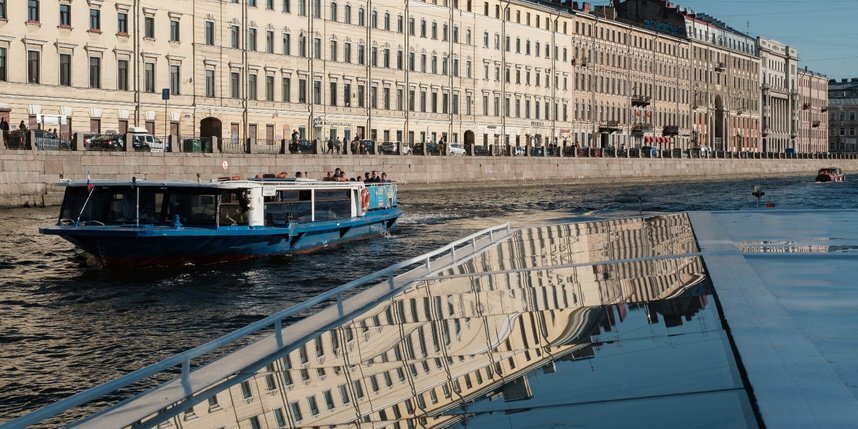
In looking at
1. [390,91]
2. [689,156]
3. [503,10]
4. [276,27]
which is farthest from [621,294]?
[689,156]

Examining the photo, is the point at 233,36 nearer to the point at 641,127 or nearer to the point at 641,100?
the point at 641,100

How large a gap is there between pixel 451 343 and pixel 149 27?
42.3 metres

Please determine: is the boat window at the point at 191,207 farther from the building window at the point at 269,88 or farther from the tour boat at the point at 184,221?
the building window at the point at 269,88

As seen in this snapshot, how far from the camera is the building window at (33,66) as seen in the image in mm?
42781

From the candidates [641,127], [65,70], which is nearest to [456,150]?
[65,70]

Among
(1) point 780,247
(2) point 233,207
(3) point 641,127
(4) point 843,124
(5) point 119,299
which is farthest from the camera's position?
(4) point 843,124

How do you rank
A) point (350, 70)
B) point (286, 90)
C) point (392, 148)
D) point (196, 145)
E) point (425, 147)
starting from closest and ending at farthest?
point (196, 145) < point (392, 148) < point (286, 90) < point (425, 147) < point (350, 70)

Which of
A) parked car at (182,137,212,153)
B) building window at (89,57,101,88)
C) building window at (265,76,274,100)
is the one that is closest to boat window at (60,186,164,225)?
parked car at (182,137,212,153)

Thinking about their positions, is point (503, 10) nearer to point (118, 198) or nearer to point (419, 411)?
point (118, 198)

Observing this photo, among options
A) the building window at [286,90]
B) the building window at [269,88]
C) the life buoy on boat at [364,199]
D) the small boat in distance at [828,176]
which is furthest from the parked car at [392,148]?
the small boat in distance at [828,176]

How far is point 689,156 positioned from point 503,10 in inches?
874

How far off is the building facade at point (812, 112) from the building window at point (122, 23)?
357ft

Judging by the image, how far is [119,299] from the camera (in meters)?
16.5

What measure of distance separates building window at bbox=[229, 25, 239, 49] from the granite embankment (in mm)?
7709
